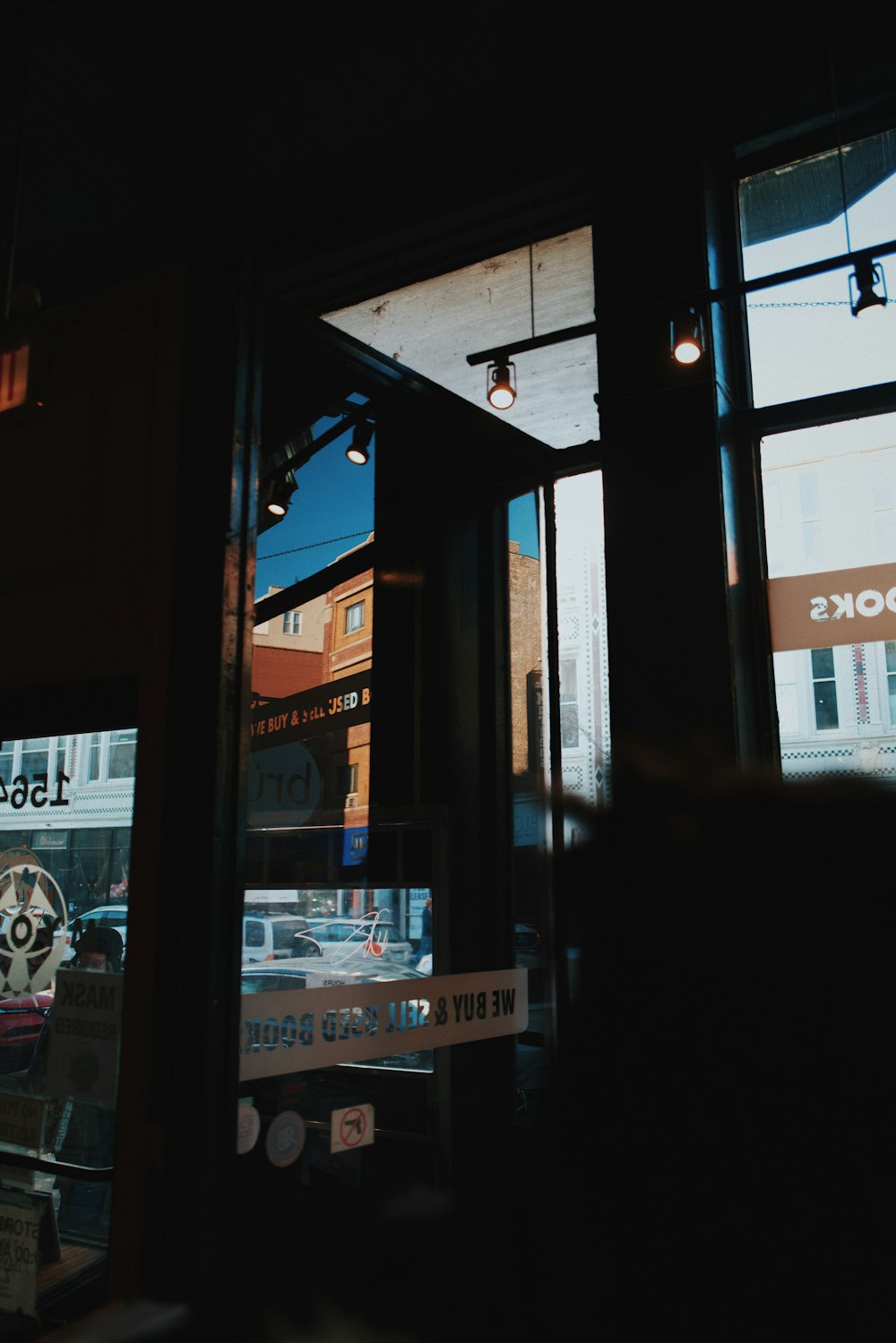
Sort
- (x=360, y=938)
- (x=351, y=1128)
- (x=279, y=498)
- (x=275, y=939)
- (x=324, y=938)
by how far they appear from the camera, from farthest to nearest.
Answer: (x=279, y=498)
(x=360, y=938)
(x=324, y=938)
(x=275, y=939)
(x=351, y=1128)

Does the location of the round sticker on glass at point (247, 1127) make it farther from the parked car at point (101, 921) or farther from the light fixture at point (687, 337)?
the light fixture at point (687, 337)

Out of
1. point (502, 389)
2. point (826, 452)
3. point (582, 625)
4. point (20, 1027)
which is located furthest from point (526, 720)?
point (20, 1027)

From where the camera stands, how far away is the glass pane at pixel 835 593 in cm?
398

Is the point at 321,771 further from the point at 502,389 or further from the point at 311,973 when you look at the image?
the point at 502,389

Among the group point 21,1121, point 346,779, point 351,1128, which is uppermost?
point 346,779

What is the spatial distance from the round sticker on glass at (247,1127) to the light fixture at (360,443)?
113 inches

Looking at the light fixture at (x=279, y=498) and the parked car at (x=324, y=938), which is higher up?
the light fixture at (x=279, y=498)

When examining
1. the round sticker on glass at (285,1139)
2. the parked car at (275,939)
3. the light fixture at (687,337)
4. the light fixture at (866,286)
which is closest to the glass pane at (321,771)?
the parked car at (275,939)

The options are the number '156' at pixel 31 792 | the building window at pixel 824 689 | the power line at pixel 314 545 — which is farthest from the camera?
the power line at pixel 314 545

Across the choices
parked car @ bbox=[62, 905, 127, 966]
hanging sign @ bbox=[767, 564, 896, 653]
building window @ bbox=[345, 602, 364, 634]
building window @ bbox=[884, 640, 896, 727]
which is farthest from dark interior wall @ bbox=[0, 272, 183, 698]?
building window @ bbox=[884, 640, 896, 727]

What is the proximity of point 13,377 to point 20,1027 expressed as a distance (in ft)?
6.52

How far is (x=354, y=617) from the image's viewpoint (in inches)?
181

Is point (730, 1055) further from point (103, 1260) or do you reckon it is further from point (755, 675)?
point (755, 675)

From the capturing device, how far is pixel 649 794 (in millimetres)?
591
